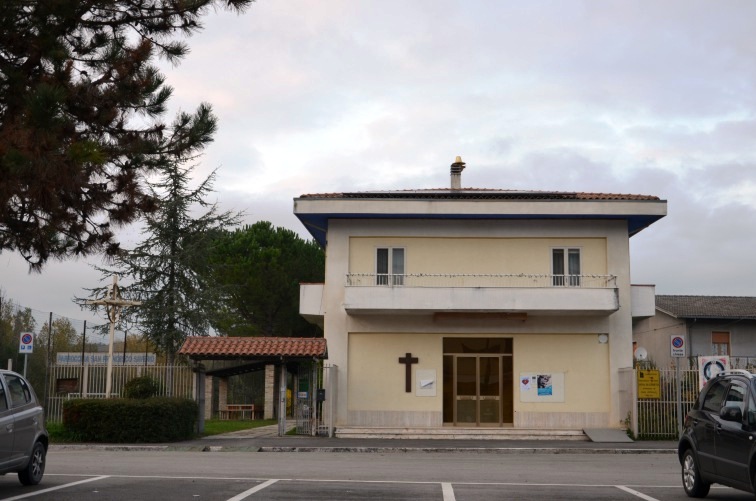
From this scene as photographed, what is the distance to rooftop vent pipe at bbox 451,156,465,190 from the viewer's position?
33.6 m

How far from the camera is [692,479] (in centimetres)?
1305

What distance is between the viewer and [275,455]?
21.2 m

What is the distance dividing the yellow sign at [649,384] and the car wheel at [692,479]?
13.5 meters

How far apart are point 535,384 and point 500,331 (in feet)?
6.27

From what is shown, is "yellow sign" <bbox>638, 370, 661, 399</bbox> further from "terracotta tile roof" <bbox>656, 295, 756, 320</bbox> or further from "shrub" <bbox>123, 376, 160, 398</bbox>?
"terracotta tile roof" <bbox>656, 295, 756, 320</bbox>

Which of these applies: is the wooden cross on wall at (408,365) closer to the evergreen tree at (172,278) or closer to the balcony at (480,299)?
the balcony at (480,299)

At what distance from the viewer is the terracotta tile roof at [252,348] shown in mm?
26297

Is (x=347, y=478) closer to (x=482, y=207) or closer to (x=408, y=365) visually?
(x=408, y=365)

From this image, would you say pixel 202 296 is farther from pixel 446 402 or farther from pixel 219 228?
pixel 446 402

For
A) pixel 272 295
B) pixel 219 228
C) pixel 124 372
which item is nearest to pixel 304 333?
pixel 272 295

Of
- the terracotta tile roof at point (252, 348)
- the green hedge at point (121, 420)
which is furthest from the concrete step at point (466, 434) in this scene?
the green hedge at point (121, 420)

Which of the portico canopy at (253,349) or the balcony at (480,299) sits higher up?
the balcony at (480,299)

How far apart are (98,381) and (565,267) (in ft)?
48.1

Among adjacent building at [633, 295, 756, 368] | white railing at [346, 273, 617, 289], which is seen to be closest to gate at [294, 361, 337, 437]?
white railing at [346, 273, 617, 289]
